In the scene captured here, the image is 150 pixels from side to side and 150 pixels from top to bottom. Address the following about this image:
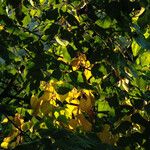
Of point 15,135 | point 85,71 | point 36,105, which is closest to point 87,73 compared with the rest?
point 85,71

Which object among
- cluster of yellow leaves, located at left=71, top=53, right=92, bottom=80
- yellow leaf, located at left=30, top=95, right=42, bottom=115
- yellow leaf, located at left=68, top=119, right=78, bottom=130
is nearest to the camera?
yellow leaf, located at left=68, top=119, right=78, bottom=130

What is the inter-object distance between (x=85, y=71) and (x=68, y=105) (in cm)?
33

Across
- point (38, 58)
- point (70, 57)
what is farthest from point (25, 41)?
point (70, 57)

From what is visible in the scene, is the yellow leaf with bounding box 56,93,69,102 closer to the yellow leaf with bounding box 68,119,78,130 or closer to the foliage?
the foliage

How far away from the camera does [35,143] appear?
6.56 feet

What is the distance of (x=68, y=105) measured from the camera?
267cm

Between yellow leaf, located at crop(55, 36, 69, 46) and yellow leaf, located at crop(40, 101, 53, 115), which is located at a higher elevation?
yellow leaf, located at crop(55, 36, 69, 46)

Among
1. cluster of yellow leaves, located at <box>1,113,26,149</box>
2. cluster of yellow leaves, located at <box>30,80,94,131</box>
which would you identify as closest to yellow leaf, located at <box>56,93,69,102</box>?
cluster of yellow leaves, located at <box>30,80,94,131</box>

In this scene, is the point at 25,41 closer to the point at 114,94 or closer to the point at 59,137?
the point at 114,94

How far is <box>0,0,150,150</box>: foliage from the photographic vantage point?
2.56 metres

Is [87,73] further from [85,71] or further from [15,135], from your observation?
[15,135]

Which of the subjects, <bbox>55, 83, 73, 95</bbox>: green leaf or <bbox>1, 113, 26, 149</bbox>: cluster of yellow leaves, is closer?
<bbox>55, 83, 73, 95</bbox>: green leaf

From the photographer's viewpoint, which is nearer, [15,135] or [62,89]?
[62,89]

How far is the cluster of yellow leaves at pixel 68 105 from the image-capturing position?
2543mm
